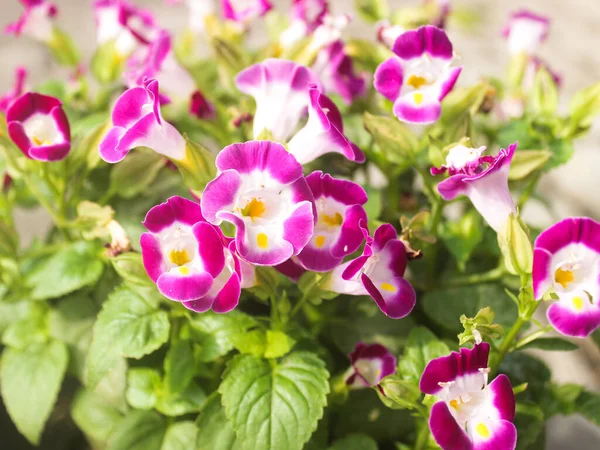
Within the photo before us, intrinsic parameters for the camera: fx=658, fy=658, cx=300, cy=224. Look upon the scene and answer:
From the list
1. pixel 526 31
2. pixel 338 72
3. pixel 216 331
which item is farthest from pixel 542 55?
pixel 216 331

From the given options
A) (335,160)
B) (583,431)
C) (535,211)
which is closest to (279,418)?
(335,160)

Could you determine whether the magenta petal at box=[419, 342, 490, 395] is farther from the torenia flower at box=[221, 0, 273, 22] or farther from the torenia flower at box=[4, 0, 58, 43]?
the torenia flower at box=[4, 0, 58, 43]

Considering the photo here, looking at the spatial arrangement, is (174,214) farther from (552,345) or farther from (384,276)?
(552,345)

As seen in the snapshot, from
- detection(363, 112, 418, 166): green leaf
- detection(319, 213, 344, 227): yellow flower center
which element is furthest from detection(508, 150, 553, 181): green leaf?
detection(319, 213, 344, 227): yellow flower center

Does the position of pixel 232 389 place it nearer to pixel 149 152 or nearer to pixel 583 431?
pixel 149 152

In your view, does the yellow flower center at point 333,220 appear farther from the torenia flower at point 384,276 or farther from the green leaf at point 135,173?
the green leaf at point 135,173

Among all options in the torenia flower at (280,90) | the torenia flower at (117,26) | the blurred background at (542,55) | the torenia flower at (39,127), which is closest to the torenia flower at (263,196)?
the torenia flower at (280,90)
